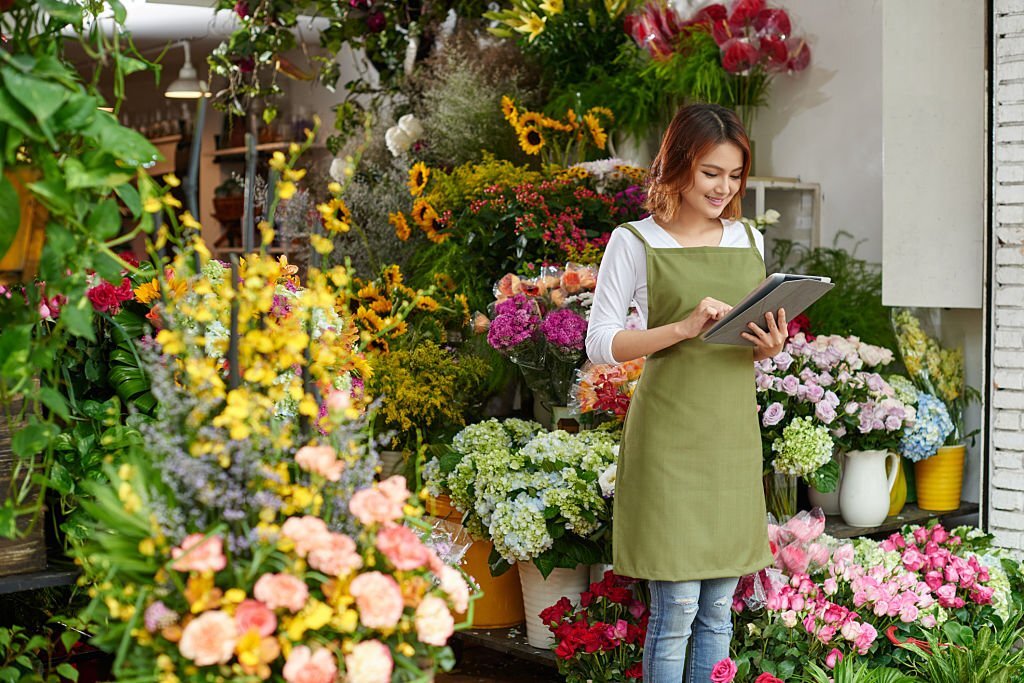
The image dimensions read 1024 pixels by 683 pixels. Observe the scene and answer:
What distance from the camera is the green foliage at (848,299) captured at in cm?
358

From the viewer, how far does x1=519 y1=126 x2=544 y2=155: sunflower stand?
3.87m

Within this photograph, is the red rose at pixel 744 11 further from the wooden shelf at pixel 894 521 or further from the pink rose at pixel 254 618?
the pink rose at pixel 254 618

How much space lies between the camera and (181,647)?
1101 mm

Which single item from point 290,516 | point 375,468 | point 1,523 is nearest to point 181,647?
point 290,516

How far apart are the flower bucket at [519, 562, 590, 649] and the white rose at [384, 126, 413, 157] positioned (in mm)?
1865

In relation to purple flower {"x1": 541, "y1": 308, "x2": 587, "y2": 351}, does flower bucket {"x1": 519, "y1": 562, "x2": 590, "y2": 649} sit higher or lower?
lower

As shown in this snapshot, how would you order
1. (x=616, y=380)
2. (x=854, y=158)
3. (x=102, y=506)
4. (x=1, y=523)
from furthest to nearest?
(x=854, y=158)
(x=616, y=380)
(x=1, y=523)
(x=102, y=506)

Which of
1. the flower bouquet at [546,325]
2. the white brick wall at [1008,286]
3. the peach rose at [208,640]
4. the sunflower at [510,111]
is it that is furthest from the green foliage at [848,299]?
the peach rose at [208,640]

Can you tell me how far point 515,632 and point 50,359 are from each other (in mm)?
2060

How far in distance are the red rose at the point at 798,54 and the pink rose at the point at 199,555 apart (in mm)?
3133

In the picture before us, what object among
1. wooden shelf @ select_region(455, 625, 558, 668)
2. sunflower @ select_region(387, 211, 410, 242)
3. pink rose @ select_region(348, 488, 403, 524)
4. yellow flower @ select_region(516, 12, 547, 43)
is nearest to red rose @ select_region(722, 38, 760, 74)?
yellow flower @ select_region(516, 12, 547, 43)

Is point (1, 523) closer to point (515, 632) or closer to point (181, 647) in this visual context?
point (181, 647)

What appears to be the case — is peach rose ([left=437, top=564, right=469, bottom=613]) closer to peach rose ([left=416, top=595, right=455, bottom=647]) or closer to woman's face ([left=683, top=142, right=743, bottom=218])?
peach rose ([left=416, top=595, right=455, bottom=647])

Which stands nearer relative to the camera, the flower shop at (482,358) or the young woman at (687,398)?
the flower shop at (482,358)
